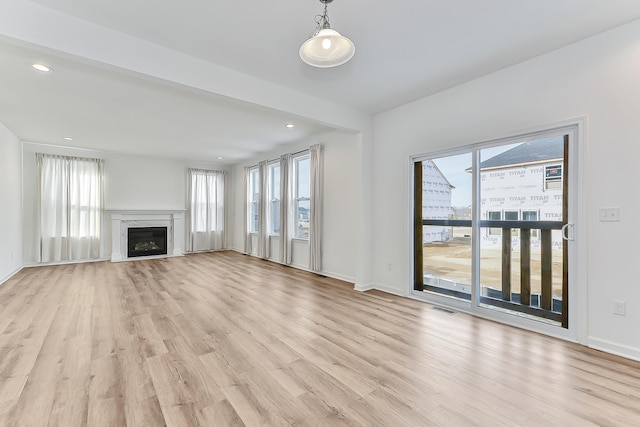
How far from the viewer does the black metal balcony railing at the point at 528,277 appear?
2.82 metres

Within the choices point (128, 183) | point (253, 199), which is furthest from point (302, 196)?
point (128, 183)

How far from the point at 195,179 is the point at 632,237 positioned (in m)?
8.83

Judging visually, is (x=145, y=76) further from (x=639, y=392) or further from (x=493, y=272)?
(x=639, y=392)

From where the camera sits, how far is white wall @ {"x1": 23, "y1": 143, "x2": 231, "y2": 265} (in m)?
6.16

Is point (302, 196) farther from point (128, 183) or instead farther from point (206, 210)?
point (128, 183)

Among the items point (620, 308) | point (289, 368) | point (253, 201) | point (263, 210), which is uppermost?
point (253, 201)

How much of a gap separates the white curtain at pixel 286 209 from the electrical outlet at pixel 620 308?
5079 millimetres

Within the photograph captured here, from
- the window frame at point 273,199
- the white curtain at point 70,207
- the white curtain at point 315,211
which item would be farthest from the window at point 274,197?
the white curtain at point 70,207

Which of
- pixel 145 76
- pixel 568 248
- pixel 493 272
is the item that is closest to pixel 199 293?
pixel 145 76

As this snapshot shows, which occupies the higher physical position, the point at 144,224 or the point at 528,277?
the point at 144,224

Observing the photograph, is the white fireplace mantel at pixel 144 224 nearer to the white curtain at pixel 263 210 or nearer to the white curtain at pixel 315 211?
the white curtain at pixel 263 210

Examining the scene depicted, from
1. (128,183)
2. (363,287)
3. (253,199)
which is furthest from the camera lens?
(253,199)

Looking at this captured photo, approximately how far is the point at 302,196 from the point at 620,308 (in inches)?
198

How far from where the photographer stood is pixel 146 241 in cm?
764
